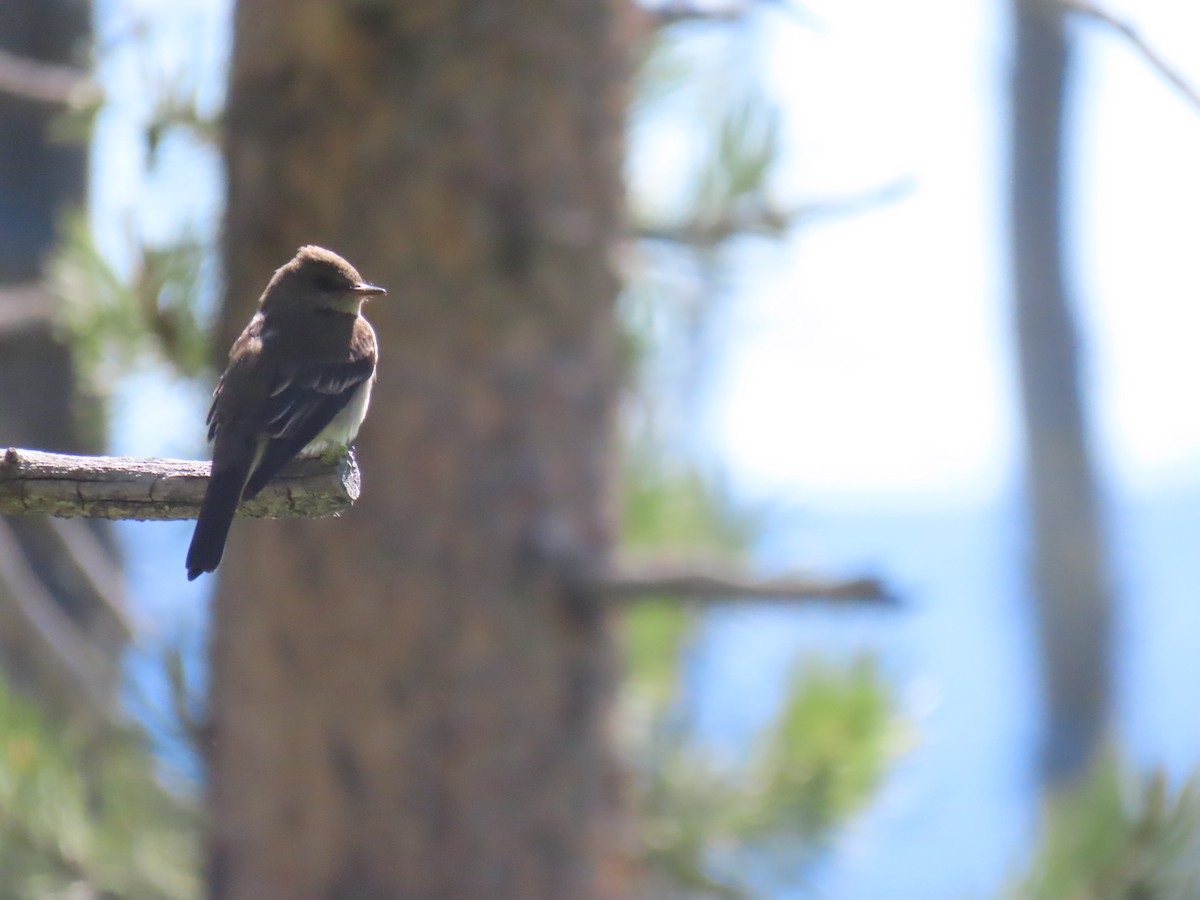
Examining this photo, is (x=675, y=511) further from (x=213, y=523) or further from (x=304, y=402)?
(x=213, y=523)

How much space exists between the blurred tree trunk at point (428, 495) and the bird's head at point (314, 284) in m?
1.42

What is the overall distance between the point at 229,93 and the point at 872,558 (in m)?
1.57

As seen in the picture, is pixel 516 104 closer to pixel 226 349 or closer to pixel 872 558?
pixel 226 349

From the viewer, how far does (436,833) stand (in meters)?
2.99

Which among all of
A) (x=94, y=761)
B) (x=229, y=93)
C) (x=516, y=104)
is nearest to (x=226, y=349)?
(x=229, y=93)

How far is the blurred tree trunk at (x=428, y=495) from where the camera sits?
A: 9.81 feet

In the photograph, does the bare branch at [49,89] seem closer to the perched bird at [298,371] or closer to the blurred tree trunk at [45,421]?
the blurred tree trunk at [45,421]

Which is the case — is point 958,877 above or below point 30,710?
below

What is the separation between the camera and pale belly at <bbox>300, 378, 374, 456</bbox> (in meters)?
1.52

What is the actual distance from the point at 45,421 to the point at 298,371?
3322 mm

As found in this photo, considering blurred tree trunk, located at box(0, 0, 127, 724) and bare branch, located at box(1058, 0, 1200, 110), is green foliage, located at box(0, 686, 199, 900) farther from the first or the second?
bare branch, located at box(1058, 0, 1200, 110)

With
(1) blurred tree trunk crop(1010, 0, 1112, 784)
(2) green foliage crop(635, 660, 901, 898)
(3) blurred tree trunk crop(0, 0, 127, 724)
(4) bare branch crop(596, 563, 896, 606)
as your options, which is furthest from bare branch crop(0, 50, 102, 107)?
(1) blurred tree trunk crop(1010, 0, 1112, 784)

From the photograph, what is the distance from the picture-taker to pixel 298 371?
146 centimetres

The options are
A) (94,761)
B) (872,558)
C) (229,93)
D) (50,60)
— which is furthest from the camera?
(50,60)
